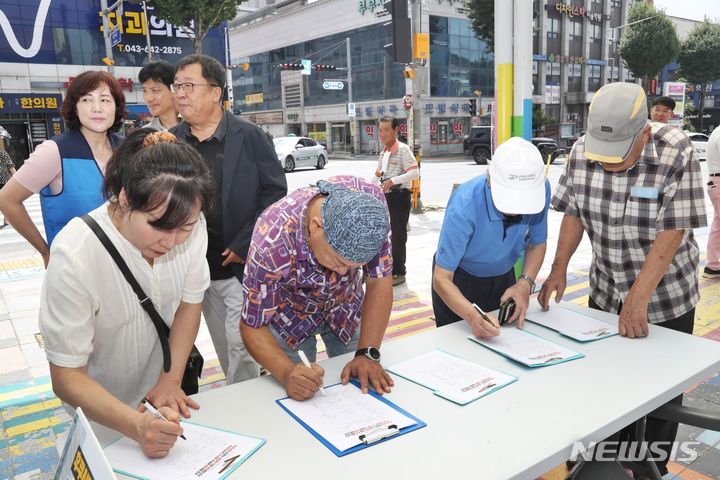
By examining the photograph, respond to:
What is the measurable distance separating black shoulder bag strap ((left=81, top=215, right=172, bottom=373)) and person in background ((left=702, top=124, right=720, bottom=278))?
5.24 meters

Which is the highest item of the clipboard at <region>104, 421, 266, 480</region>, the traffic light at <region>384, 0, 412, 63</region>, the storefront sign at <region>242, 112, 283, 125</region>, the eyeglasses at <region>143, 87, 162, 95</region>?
the storefront sign at <region>242, 112, 283, 125</region>

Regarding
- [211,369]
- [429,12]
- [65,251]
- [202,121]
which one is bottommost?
[211,369]

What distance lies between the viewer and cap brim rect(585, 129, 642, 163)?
6.40 feet

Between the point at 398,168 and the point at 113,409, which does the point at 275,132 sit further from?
the point at 113,409

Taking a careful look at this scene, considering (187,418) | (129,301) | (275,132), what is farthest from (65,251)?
(275,132)

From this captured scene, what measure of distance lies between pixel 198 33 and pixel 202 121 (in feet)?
62.7

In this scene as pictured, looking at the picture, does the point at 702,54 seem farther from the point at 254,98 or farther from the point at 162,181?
the point at 162,181

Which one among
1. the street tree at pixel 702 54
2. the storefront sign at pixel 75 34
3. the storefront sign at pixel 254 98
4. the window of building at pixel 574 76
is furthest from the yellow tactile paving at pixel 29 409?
the storefront sign at pixel 254 98

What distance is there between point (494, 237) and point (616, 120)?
2.11 feet

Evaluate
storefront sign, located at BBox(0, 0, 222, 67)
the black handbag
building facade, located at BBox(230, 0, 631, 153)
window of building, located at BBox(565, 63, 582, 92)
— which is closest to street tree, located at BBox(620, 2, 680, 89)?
window of building, located at BBox(565, 63, 582, 92)

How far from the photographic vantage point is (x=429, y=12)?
3069cm

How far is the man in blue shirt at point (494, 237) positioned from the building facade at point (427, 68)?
23.5 metres

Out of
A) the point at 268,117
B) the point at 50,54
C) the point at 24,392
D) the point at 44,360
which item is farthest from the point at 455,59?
the point at 24,392

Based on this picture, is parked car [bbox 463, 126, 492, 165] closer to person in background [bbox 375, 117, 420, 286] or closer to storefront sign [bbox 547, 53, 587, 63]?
storefront sign [bbox 547, 53, 587, 63]
